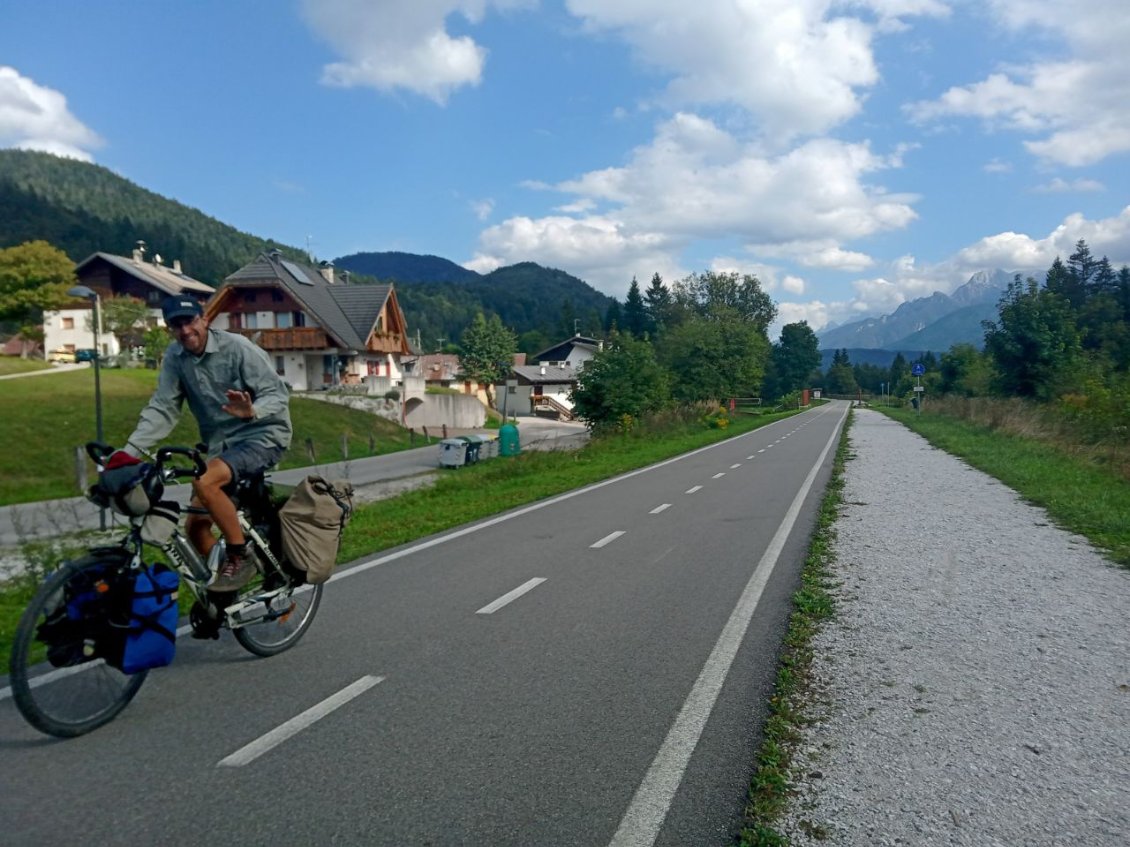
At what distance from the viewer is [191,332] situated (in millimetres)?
4836

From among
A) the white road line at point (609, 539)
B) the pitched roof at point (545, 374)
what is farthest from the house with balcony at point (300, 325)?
the white road line at point (609, 539)

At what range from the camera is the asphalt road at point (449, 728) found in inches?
127

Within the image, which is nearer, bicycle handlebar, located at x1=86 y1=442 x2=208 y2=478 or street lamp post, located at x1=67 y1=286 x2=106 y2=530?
bicycle handlebar, located at x1=86 y1=442 x2=208 y2=478

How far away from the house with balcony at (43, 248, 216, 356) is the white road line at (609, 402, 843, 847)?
2224 inches

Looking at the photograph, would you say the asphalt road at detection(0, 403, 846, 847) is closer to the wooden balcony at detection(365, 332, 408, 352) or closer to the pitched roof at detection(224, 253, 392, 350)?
the pitched roof at detection(224, 253, 392, 350)

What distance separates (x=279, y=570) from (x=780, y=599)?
4.21 metres

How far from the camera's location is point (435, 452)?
35188mm

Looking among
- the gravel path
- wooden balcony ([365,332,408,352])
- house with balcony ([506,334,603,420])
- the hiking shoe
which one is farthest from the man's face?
house with balcony ([506,334,603,420])

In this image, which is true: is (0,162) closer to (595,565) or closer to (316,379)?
(316,379)

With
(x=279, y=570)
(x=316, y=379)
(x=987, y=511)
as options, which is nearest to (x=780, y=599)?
(x=279, y=570)

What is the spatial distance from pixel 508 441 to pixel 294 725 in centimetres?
2606

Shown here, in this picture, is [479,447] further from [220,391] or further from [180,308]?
[180,308]

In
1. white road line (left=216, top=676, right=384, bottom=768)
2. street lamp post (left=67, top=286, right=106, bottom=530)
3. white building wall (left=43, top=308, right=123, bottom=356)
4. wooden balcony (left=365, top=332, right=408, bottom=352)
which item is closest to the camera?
white road line (left=216, top=676, right=384, bottom=768)

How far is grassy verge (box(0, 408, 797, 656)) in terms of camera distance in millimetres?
8000
